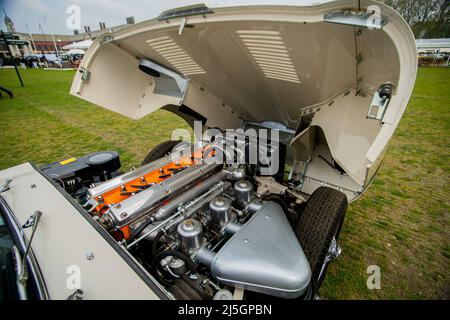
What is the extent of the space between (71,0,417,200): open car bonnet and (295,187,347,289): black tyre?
0.22 m

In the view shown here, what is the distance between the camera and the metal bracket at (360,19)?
85 centimetres

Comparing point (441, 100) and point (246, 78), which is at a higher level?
point (246, 78)

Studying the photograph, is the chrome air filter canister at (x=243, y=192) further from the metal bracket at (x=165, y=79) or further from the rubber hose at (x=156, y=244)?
the metal bracket at (x=165, y=79)

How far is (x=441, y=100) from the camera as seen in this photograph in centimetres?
772

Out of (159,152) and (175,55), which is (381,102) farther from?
(159,152)

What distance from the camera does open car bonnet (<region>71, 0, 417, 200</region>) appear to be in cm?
95

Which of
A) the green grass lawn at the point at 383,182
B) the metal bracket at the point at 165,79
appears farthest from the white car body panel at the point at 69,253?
the green grass lawn at the point at 383,182

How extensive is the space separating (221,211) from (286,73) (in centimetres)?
98

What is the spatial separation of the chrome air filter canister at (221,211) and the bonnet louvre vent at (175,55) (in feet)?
3.42

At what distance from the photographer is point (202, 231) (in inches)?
48.2
